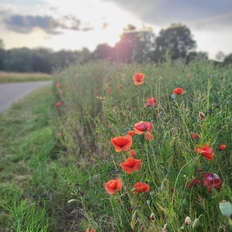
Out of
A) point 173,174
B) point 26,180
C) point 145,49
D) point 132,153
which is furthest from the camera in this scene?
point 145,49

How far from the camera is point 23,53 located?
4444 centimetres

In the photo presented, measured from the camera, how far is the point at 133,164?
5.47ft

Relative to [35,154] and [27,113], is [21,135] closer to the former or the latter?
[35,154]

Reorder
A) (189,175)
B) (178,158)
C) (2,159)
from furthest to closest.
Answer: (2,159)
(178,158)
(189,175)

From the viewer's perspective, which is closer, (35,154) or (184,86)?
(184,86)

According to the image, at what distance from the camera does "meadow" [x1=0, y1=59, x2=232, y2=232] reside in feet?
5.50

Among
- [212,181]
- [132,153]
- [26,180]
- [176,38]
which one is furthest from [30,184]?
[176,38]

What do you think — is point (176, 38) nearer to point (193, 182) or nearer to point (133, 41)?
point (133, 41)

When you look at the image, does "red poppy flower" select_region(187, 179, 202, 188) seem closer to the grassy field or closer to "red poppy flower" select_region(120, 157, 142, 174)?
"red poppy flower" select_region(120, 157, 142, 174)

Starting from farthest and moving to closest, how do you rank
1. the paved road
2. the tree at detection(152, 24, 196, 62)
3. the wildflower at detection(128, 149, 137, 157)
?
the tree at detection(152, 24, 196, 62)
the paved road
the wildflower at detection(128, 149, 137, 157)

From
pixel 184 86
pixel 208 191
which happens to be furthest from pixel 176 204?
pixel 184 86

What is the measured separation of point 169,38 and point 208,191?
1533 cm

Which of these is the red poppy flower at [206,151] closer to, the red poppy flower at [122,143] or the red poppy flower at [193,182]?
the red poppy flower at [193,182]

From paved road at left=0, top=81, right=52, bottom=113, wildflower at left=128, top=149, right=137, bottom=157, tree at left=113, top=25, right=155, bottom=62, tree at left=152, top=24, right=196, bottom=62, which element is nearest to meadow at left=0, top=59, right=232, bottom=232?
wildflower at left=128, top=149, right=137, bottom=157
